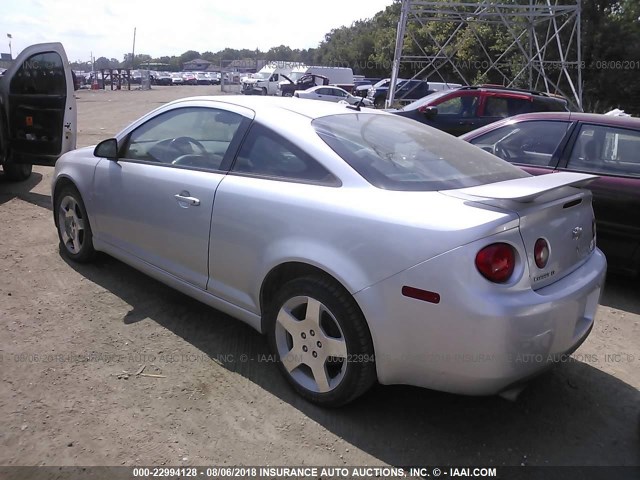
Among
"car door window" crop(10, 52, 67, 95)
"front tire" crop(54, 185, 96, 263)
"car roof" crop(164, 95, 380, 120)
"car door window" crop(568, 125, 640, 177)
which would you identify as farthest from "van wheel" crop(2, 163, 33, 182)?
"car door window" crop(568, 125, 640, 177)

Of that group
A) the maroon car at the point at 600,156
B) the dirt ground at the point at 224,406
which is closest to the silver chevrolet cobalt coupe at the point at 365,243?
the dirt ground at the point at 224,406

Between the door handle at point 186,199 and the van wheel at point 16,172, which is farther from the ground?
the door handle at point 186,199

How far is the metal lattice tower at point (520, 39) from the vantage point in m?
16.0

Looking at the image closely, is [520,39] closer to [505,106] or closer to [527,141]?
[505,106]

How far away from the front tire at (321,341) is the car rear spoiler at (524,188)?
2.64 feet

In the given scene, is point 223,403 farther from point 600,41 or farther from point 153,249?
point 600,41

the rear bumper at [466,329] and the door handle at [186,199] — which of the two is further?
the door handle at [186,199]

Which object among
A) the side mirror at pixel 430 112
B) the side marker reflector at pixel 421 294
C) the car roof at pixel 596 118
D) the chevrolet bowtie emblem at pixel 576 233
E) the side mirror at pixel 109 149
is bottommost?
the side marker reflector at pixel 421 294

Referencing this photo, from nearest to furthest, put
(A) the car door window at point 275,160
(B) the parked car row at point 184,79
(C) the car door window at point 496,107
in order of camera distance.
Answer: (A) the car door window at point 275,160, (C) the car door window at point 496,107, (B) the parked car row at point 184,79

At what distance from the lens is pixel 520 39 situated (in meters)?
21.0

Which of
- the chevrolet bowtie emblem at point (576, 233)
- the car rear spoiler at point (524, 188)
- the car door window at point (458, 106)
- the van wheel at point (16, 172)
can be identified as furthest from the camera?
the car door window at point (458, 106)

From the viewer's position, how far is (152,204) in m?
3.44

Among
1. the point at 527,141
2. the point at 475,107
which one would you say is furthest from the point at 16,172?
the point at 475,107

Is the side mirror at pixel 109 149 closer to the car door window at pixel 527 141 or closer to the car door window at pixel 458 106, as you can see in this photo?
the car door window at pixel 527 141
